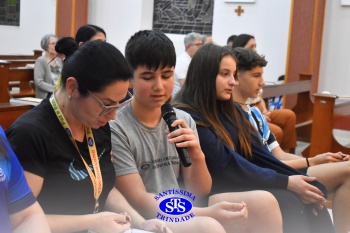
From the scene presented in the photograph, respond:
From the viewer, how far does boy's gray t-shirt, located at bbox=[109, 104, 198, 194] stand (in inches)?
85.6

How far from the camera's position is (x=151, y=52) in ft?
7.29

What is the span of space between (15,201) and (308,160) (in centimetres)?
215

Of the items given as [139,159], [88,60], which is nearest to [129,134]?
[139,159]

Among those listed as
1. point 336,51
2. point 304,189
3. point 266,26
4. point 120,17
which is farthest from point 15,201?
point 120,17

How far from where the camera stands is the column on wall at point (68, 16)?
35.3ft

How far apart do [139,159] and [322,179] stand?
1.39 meters

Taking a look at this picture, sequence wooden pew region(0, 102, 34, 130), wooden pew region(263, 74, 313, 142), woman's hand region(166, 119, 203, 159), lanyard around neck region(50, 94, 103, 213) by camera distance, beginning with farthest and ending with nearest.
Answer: wooden pew region(263, 74, 313, 142)
wooden pew region(0, 102, 34, 130)
woman's hand region(166, 119, 203, 159)
lanyard around neck region(50, 94, 103, 213)

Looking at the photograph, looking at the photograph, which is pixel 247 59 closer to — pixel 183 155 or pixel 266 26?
pixel 183 155

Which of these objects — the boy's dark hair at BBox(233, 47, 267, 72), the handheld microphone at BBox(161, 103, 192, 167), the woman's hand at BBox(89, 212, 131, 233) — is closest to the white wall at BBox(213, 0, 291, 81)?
the boy's dark hair at BBox(233, 47, 267, 72)

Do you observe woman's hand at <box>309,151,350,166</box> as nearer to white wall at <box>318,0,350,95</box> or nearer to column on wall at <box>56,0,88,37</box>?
white wall at <box>318,0,350,95</box>

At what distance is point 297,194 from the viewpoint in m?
2.86

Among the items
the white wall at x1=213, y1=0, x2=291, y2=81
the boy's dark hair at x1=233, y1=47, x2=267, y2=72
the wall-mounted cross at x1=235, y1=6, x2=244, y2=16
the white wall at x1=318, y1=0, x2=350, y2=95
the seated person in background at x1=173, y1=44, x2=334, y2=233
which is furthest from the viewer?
the wall-mounted cross at x1=235, y1=6, x2=244, y2=16

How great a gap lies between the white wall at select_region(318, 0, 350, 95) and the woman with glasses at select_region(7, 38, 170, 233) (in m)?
7.54

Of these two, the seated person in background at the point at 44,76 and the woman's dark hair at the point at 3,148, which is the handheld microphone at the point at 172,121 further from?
the seated person in background at the point at 44,76
